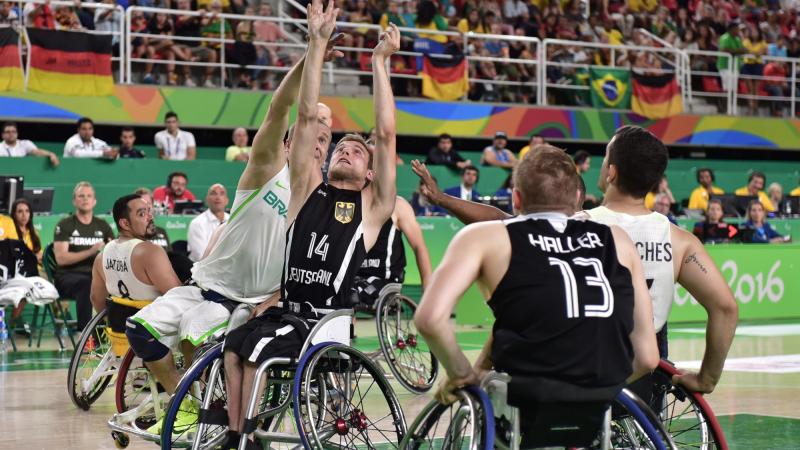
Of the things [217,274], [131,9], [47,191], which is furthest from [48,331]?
[217,274]

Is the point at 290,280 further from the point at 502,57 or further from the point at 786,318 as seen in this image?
the point at 502,57

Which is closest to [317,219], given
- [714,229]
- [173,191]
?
[173,191]

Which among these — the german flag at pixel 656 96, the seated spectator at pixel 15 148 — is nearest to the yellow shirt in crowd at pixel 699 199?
the german flag at pixel 656 96

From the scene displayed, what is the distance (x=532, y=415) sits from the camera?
4.16 metres

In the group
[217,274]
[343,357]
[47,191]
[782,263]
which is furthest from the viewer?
[782,263]

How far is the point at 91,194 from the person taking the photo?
558 inches

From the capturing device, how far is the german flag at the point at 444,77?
21703mm

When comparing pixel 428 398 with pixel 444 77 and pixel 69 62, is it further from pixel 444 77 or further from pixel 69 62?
pixel 444 77

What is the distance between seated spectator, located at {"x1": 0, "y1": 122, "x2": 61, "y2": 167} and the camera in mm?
16938

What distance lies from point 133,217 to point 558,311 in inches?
204

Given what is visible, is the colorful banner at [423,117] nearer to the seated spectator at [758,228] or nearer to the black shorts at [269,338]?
the seated spectator at [758,228]

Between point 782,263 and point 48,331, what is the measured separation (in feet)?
Answer: 32.9

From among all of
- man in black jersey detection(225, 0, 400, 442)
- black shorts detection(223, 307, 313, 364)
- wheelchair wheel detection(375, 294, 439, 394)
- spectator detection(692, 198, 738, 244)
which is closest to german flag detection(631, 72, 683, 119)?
spectator detection(692, 198, 738, 244)

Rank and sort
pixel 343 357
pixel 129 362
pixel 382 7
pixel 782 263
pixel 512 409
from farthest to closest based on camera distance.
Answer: pixel 382 7 < pixel 782 263 < pixel 129 362 < pixel 343 357 < pixel 512 409
